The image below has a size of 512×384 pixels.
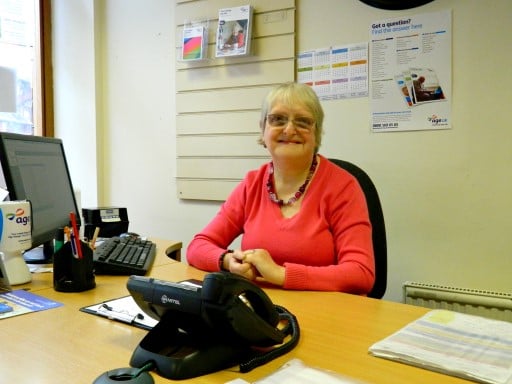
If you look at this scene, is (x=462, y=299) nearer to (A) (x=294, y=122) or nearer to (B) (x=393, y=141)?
(B) (x=393, y=141)

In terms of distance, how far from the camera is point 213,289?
29.9 inches

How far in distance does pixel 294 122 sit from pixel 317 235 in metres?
0.40

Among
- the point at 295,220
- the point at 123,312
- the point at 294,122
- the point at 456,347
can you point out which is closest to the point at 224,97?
the point at 294,122

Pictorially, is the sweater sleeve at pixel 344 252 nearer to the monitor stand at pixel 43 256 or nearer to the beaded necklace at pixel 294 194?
the beaded necklace at pixel 294 194

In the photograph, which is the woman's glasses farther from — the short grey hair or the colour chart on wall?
the colour chart on wall

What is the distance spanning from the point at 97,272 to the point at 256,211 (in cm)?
55

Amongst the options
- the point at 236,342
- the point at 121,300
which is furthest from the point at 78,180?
the point at 236,342

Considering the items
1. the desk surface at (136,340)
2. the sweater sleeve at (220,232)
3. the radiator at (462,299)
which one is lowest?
the radiator at (462,299)

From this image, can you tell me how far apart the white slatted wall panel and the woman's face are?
0.81 meters

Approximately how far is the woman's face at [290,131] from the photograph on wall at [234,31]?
37.0 inches

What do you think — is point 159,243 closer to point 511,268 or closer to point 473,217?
point 473,217

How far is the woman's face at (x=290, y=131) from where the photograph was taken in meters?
1.58

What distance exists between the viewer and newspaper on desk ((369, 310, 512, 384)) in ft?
2.53

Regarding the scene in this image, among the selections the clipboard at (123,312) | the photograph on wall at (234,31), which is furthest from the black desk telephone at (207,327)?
the photograph on wall at (234,31)
